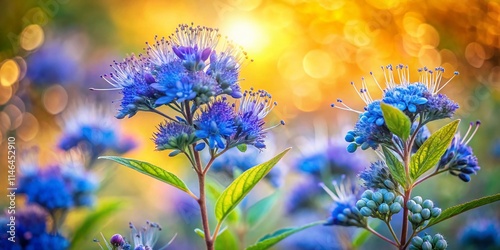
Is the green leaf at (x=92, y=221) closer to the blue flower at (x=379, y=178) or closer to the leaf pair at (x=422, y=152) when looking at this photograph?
the blue flower at (x=379, y=178)

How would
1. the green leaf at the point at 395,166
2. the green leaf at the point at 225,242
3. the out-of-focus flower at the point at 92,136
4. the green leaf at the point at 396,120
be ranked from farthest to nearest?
1. the out-of-focus flower at the point at 92,136
2. the green leaf at the point at 225,242
3. the green leaf at the point at 395,166
4. the green leaf at the point at 396,120

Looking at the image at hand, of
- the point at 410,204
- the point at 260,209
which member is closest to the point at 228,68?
the point at 410,204

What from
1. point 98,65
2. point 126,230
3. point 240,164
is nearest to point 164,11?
point 98,65

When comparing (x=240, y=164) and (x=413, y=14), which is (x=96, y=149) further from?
(x=413, y=14)

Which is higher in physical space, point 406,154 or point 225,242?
point 406,154

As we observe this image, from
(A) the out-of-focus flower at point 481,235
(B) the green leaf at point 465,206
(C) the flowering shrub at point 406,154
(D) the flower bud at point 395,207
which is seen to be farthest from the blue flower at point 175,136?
(A) the out-of-focus flower at point 481,235

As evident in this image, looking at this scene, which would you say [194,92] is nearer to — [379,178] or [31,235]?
[379,178]
